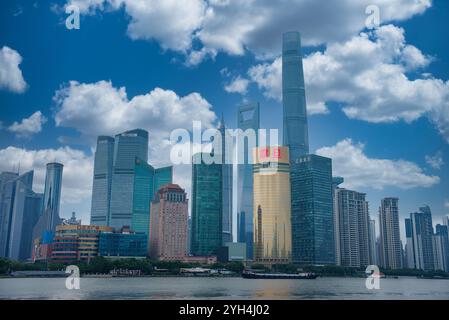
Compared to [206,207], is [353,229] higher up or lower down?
lower down

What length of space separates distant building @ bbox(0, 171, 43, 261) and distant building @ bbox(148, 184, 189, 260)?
37.5ft

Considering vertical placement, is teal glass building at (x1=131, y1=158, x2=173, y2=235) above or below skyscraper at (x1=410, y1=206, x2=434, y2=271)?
above

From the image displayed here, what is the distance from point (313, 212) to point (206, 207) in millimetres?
12316

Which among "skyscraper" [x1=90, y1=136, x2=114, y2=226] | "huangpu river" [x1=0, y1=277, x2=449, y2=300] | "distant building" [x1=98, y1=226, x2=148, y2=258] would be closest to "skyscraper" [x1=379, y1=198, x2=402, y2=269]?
"huangpu river" [x1=0, y1=277, x2=449, y2=300]

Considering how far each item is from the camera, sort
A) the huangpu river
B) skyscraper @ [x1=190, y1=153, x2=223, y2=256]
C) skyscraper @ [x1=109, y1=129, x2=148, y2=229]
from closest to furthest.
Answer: the huangpu river → skyscraper @ [x1=190, y1=153, x2=223, y2=256] → skyscraper @ [x1=109, y1=129, x2=148, y2=229]

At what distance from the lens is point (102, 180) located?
62.5m

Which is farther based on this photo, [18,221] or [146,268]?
[18,221]

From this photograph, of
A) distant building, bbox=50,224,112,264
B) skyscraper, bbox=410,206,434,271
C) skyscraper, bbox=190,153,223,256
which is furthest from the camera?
skyscraper, bbox=190,153,223,256

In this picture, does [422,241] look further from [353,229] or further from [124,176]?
[124,176]

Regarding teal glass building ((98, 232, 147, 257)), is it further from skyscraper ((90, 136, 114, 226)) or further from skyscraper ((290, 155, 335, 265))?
skyscraper ((90, 136, 114, 226))

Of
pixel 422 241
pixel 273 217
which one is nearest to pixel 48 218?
pixel 273 217

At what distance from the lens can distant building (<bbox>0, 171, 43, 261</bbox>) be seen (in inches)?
1487

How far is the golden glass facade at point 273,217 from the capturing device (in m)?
49.5
